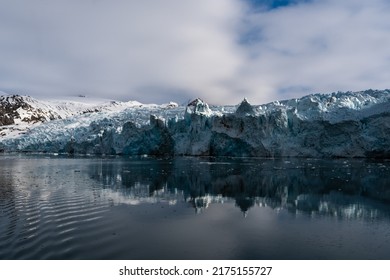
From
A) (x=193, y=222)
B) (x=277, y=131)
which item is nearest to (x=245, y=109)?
(x=277, y=131)

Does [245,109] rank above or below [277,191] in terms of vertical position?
above

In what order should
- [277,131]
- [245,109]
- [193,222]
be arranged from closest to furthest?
[193,222] < [277,131] < [245,109]

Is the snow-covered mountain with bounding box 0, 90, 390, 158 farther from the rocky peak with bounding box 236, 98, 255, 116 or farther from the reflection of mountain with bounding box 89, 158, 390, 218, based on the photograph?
the reflection of mountain with bounding box 89, 158, 390, 218

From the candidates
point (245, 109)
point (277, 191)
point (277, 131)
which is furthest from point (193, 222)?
point (245, 109)

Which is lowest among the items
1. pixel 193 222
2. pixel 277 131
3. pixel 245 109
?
pixel 193 222

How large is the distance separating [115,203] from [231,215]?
15.7ft

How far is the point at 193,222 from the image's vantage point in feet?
36.4

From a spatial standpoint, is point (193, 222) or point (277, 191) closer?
point (193, 222)

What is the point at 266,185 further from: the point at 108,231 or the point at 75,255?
the point at 75,255

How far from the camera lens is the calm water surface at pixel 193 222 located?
8.07 m

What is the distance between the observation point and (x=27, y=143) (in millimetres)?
93438

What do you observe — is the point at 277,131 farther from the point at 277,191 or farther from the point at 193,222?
the point at 193,222

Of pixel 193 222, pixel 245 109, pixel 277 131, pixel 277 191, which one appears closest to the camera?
pixel 193 222
